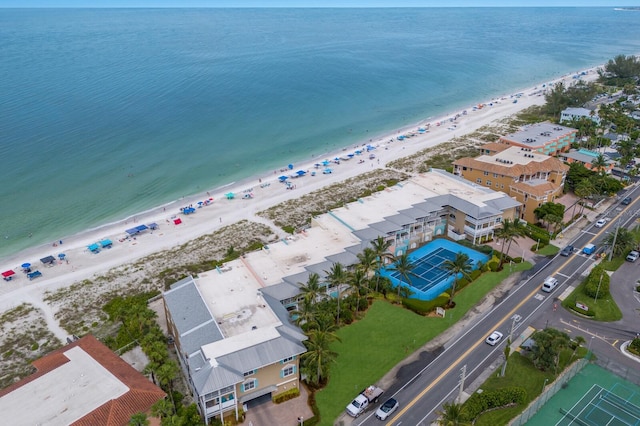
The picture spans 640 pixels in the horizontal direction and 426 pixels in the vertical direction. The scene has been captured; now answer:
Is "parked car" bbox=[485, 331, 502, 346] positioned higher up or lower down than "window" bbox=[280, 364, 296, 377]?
lower down

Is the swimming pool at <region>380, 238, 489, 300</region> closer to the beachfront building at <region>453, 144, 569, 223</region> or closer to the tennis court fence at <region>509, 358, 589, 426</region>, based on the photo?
the tennis court fence at <region>509, 358, 589, 426</region>

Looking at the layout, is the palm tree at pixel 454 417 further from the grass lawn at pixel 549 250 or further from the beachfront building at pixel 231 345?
the grass lawn at pixel 549 250

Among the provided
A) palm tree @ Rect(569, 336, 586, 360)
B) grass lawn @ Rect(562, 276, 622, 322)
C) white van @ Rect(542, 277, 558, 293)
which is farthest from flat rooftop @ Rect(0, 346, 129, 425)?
grass lawn @ Rect(562, 276, 622, 322)

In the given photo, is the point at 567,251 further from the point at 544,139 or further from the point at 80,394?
the point at 80,394

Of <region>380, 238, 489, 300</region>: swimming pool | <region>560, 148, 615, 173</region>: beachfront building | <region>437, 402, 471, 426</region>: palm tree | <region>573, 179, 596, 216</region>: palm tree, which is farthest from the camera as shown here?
<region>560, 148, 615, 173</region>: beachfront building

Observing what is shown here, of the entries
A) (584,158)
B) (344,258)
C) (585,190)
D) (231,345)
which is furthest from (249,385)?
(584,158)

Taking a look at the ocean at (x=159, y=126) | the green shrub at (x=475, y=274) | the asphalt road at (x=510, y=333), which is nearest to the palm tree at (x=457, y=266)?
the green shrub at (x=475, y=274)
